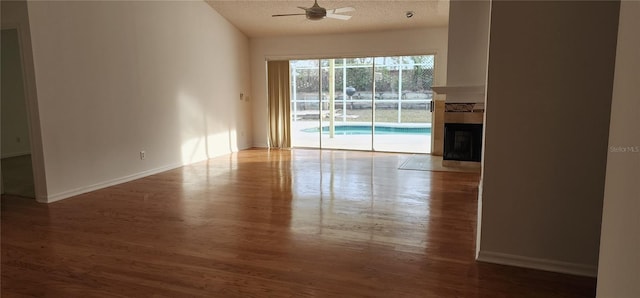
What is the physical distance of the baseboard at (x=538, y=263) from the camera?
8.09 feet

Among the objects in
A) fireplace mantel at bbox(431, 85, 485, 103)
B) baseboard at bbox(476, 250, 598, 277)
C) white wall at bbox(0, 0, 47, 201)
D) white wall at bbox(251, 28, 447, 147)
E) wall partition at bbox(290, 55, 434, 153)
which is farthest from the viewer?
wall partition at bbox(290, 55, 434, 153)

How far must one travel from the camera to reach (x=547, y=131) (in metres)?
2.45

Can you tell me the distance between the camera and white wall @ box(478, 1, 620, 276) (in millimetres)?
2320

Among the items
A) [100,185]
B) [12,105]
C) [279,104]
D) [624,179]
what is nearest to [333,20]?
[279,104]

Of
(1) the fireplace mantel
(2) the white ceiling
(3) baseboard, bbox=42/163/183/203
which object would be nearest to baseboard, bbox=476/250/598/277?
(1) the fireplace mantel

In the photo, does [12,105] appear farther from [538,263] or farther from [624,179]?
[624,179]

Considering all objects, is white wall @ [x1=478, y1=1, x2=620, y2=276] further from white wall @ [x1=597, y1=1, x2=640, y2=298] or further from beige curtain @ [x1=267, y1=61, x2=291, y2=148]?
beige curtain @ [x1=267, y1=61, x2=291, y2=148]

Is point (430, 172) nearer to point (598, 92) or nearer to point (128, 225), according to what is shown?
point (598, 92)

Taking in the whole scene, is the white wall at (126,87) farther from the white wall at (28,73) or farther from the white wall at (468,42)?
the white wall at (468,42)

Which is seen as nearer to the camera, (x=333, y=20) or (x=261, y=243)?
(x=261, y=243)

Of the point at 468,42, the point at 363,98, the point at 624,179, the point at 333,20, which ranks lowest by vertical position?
the point at 624,179

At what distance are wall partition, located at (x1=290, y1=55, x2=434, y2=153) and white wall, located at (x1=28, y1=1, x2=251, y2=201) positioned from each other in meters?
1.98

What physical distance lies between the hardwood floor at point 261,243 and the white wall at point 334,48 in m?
3.32

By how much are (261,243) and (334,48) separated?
233 inches
